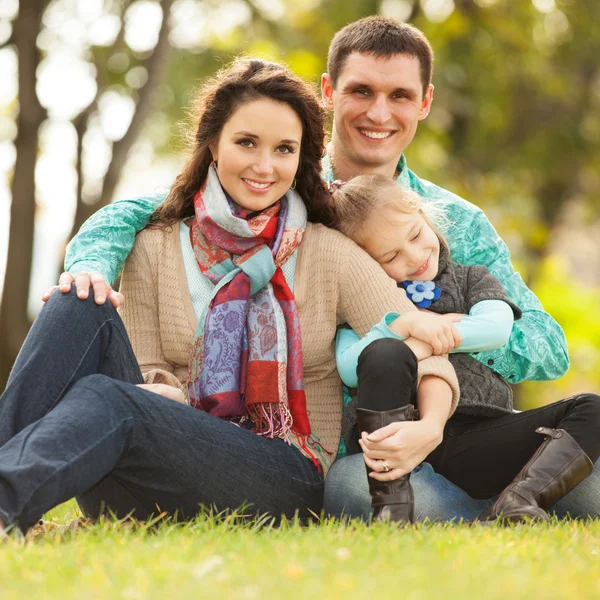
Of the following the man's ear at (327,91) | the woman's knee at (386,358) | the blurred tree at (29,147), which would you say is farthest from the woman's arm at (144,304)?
the blurred tree at (29,147)

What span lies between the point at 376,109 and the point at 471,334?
142 cm

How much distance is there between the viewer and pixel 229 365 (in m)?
3.49

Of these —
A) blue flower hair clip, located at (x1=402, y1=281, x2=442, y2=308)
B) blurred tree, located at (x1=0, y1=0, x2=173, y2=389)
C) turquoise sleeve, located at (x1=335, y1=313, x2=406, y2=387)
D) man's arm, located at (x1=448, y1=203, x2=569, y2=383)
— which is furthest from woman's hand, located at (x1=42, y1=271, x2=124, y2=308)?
blurred tree, located at (x1=0, y1=0, x2=173, y2=389)

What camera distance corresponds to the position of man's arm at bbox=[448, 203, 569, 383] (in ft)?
12.7

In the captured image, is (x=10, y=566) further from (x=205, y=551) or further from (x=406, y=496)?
(x=406, y=496)

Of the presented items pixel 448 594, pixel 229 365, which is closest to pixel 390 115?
pixel 229 365

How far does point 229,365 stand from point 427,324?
28.0 inches

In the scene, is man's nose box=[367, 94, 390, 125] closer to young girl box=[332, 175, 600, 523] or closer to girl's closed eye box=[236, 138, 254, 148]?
young girl box=[332, 175, 600, 523]

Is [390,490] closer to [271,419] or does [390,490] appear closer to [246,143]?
[271,419]

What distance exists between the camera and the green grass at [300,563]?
2.16 meters

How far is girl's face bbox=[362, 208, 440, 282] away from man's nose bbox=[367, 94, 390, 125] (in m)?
0.78

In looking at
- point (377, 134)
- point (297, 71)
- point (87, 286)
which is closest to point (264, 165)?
point (87, 286)

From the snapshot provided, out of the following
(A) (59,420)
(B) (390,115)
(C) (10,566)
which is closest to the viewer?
(C) (10,566)

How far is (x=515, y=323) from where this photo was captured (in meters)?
3.96
